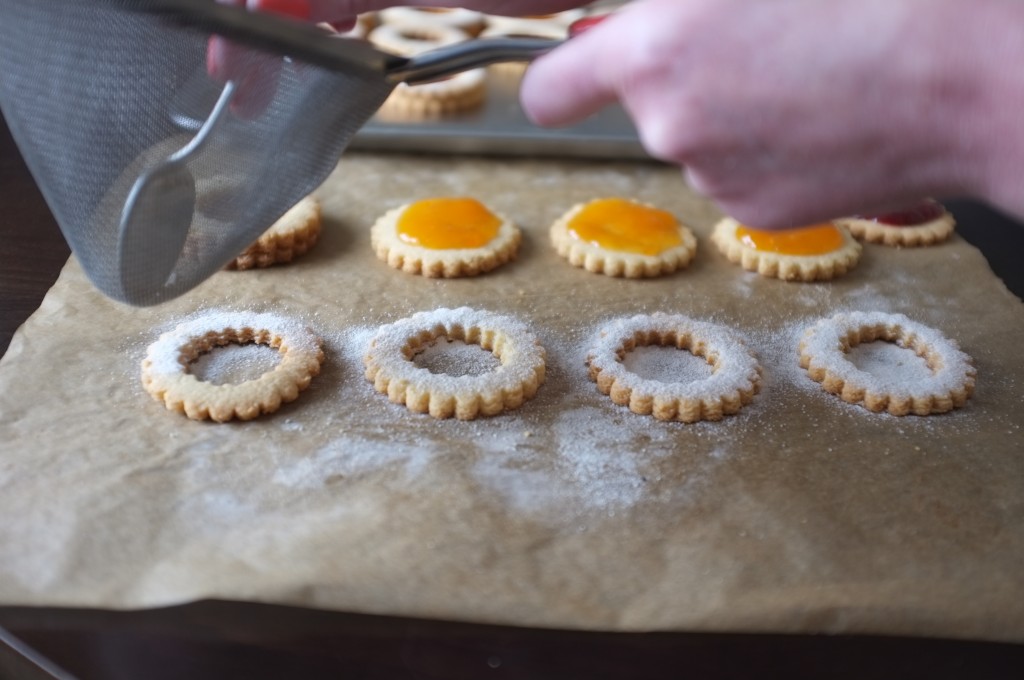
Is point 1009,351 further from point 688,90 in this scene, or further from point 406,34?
point 406,34

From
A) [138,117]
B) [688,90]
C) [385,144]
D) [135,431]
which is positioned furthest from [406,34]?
[688,90]

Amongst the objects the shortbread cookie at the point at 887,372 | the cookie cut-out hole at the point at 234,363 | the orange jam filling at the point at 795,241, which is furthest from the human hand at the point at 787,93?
the orange jam filling at the point at 795,241

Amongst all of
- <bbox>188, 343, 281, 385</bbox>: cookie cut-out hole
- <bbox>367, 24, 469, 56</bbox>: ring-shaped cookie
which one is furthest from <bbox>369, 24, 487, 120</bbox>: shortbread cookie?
<bbox>188, 343, 281, 385</bbox>: cookie cut-out hole

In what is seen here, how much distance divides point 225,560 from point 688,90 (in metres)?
1.02

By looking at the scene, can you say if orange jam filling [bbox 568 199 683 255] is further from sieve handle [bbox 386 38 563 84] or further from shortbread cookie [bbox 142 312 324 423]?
sieve handle [bbox 386 38 563 84]

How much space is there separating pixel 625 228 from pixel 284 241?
871mm

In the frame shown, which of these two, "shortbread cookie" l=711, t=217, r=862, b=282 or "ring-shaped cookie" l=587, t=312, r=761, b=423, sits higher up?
"shortbread cookie" l=711, t=217, r=862, b=282

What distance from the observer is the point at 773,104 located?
1.27m

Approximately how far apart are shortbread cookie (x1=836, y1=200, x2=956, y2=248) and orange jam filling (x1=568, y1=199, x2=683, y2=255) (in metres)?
0.51

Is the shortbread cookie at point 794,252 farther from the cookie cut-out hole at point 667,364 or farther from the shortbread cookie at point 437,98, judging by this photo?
the shortbread cookie at point 437,98

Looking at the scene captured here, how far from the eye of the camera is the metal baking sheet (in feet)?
9.41

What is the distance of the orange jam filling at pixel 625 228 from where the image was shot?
7.93 ft

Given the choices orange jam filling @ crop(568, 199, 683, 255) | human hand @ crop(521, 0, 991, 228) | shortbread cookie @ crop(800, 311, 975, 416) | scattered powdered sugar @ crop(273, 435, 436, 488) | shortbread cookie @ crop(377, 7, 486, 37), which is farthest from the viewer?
shortbread cookie @ crop(377, 7, 486, 37)

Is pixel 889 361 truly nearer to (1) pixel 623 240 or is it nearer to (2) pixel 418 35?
(1) pixel 623 240
